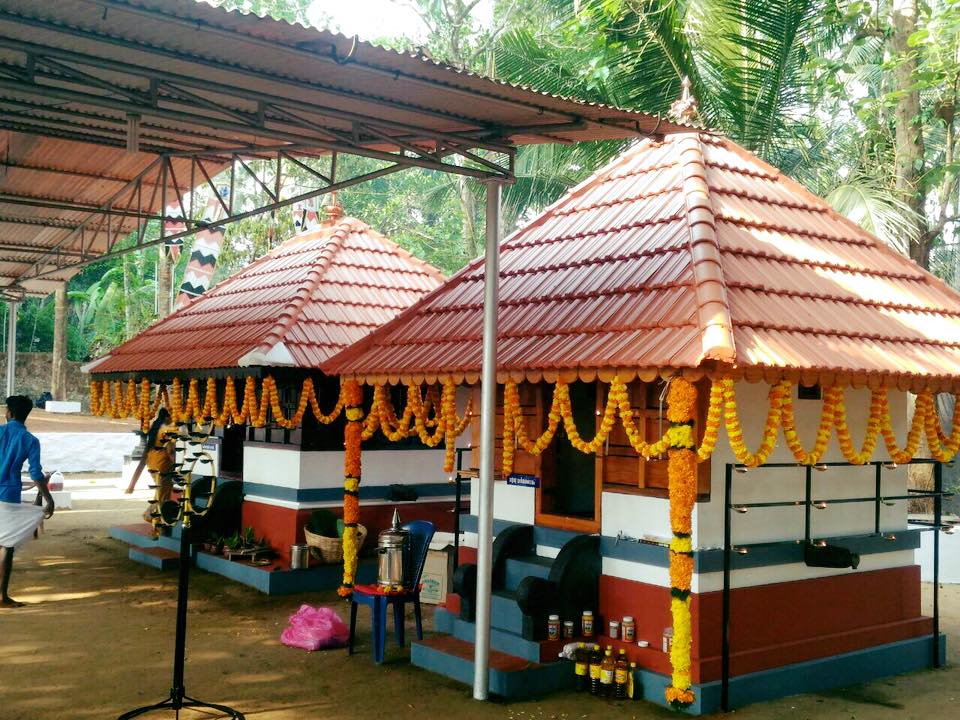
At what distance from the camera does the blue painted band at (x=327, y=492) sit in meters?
11.6

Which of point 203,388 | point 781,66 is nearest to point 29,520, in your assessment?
point 203,388

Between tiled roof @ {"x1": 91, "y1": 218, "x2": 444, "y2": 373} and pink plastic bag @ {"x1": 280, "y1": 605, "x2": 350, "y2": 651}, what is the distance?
3.08m

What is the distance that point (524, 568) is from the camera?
8.21 metres

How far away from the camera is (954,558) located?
12852 millimetres

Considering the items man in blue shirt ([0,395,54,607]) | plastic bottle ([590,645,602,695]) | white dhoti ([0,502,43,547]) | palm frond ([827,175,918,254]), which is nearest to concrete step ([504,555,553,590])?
plastic bottle ([590,645,602,695])

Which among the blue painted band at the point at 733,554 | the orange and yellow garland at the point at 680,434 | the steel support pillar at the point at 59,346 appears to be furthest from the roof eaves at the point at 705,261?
the steel support pillar at the point at 59,346

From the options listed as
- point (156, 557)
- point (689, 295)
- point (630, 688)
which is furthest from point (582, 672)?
point (156, 557)

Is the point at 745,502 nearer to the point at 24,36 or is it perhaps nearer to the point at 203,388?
the point at 24,36

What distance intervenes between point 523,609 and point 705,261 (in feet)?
9.88

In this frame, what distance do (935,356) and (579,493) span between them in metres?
3.17

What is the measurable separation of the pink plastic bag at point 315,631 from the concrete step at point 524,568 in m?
1.60

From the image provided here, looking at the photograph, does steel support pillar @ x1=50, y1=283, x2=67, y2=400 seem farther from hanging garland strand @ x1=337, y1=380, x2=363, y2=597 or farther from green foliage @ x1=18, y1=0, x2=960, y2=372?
hanging garland strand @ x1=337, y1=380, x2=363, y2=597

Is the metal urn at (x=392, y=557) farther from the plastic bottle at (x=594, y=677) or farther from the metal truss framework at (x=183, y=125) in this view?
the metal truss framework at (x=183, y=125)

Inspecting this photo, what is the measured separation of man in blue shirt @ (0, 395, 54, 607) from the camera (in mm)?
9508
